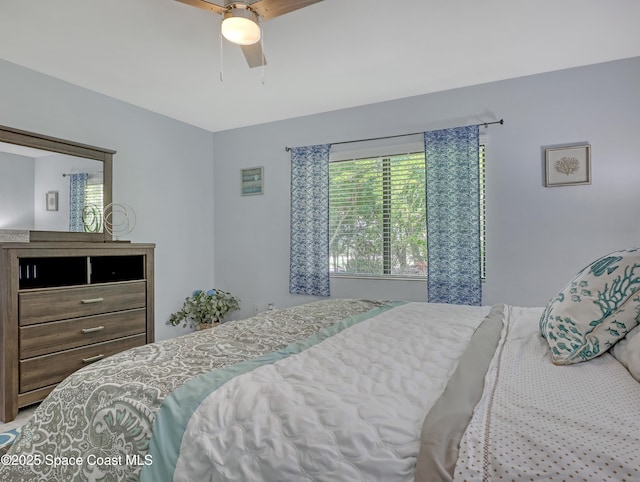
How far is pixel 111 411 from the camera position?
3.27 ft

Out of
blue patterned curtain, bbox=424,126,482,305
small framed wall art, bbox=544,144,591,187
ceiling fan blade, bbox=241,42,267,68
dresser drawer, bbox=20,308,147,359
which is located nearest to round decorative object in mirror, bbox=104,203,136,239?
dresser drawer, bbox=20,308,147,359

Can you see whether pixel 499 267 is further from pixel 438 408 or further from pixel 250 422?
pixel 250 422

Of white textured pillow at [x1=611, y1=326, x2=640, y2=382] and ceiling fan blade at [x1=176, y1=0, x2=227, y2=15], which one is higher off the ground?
ceiling fan blade at [x1=176, y1=0, x2=227, y2=15]

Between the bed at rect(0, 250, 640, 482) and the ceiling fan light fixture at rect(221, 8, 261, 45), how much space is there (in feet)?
4.80

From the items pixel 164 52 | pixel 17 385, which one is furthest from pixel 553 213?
pixel 17 385

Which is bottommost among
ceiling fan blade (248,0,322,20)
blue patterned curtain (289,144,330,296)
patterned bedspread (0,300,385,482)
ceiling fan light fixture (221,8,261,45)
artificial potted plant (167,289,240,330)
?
artificial potted plant (167,289,240,330)

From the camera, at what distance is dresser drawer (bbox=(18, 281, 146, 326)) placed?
246 centimetres

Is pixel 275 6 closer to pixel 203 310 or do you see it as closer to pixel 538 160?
pixel 538 160

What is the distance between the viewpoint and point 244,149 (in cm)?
437

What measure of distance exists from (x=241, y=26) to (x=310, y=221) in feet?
7.28

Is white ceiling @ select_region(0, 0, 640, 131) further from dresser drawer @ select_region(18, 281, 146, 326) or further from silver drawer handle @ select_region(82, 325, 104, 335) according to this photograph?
silver drawer handle @ select_region(82, 325, 104, 335)

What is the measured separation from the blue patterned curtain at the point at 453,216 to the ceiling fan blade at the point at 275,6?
1895 millimetres

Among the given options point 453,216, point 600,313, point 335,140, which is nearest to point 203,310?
point 335,140

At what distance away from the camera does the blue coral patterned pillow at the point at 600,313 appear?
112 cm
